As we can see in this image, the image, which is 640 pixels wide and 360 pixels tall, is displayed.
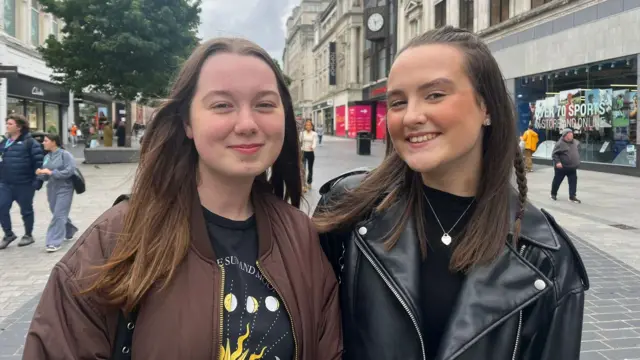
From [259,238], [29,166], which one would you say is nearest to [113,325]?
[259,238]

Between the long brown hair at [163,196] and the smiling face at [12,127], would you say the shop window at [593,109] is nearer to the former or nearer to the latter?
the smiling face at [12,127]

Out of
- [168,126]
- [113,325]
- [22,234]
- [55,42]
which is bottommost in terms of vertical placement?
[22,234]

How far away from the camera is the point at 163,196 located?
63.2 inches

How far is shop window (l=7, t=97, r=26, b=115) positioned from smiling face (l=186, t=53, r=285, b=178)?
92.6 feet

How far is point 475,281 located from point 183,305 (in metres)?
0.89

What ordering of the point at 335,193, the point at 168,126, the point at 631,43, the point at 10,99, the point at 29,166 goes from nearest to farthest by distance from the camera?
the point at 168,126, the point at 335,193, the point at 29,166, the point at 631,43, the point at 10,99

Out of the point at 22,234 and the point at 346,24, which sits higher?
the point at 346,24

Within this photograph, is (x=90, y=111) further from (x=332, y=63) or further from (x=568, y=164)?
(x=568, y=164)

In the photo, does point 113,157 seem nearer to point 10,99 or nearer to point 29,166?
point 10,99

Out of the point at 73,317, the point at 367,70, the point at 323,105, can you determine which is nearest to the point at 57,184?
the point at 73,317

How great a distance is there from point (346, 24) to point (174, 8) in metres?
39.1

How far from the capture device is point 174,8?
20891 mm

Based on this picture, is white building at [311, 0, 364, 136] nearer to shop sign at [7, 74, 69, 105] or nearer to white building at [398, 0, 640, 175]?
shop sign at [7, 74, 69, 105]

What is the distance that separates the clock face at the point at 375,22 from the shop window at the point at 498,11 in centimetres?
2173
